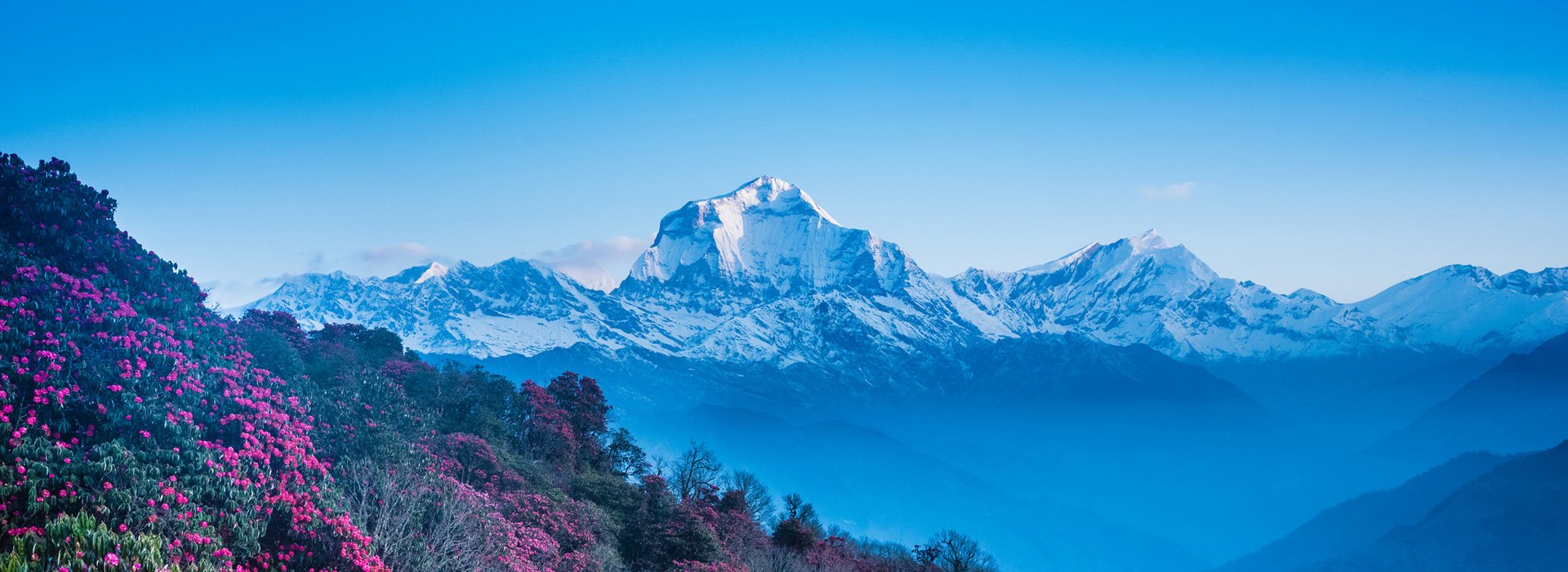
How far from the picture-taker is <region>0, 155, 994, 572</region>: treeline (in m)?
20.8

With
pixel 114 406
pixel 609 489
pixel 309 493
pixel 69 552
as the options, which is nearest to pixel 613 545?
pixel 609 489

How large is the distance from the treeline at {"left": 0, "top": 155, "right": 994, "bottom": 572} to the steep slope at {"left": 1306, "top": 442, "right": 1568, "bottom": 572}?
14627 centimetres

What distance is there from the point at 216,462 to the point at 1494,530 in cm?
18750

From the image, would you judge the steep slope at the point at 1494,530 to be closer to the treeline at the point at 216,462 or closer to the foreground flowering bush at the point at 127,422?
the treeline at the point at 216,462

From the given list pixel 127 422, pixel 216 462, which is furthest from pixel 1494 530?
pixel 127 422

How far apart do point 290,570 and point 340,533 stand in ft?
4.87

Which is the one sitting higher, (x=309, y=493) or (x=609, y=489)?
(x=609, y=489)

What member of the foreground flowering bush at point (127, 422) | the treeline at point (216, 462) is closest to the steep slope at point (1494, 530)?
the treeline at point (216, 462)

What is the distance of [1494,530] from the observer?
15100 cm

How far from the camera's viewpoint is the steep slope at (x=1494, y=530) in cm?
14150

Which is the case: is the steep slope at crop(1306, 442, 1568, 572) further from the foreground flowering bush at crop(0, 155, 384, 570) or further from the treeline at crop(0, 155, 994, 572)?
the foreground flowering bush at crop(0, 155, 384, 570)

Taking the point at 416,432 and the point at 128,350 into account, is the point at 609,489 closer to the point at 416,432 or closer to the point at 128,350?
the point at 416,432

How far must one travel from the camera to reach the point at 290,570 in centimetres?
2344

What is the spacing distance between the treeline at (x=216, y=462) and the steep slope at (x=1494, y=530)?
146271 mm
